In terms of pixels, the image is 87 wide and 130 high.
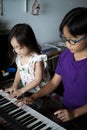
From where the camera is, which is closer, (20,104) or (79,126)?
(79,126)

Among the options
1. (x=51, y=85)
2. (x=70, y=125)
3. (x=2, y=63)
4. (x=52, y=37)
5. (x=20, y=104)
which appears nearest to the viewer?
(x=70, y=125)

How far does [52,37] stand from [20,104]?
2369 mm

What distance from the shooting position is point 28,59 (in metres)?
1.68

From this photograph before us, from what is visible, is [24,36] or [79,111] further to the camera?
[24,36]

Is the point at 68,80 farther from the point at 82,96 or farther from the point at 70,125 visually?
the point at 70,125

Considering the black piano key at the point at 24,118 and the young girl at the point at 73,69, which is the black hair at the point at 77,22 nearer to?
the young girl at the point at 73,69

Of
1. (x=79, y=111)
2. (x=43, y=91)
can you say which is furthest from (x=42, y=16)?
(x=79, y=111)

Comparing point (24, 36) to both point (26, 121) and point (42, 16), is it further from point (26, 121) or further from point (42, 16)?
point (42, 16)

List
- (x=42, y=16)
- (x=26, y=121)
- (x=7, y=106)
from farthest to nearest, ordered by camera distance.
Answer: (x=42, y=16)
(x=7, y=106)
(x=26, y=121)

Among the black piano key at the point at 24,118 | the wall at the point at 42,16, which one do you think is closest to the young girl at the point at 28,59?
the black piano key at the point at 24,118

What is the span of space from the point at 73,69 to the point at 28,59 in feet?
1.53

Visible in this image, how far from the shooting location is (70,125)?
1.09 m

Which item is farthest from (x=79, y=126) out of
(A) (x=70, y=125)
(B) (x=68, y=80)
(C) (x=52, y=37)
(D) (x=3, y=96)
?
(C) (x=52, y=37)

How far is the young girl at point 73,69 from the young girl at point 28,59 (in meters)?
0.19
